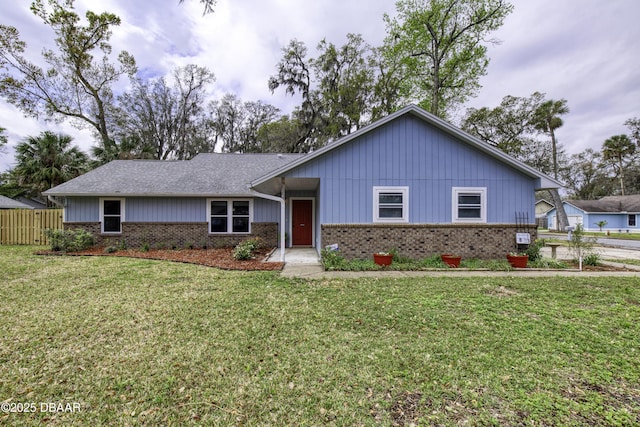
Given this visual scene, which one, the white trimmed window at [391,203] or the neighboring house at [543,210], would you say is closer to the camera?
the white trimmed window at [391,203]

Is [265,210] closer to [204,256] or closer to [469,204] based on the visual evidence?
[204,256]

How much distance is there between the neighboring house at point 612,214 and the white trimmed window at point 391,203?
118ft

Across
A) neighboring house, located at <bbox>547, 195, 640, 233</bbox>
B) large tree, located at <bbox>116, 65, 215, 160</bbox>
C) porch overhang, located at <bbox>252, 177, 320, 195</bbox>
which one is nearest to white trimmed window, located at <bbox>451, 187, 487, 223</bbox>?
porch overhang, located at <bbox>252, 177, 320, 195</bbox>

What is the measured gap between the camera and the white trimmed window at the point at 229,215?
41.1ft

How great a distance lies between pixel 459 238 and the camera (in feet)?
30.4

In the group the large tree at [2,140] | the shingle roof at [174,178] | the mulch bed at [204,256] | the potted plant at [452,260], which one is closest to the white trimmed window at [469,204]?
the potted plant at [452,260]

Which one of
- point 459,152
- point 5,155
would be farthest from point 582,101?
point 5,155

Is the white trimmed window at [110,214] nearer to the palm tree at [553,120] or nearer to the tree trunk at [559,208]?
the palm tree at [553,120]

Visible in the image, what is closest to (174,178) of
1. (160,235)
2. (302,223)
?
(160,235)

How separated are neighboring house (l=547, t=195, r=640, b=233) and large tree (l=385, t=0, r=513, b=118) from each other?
25013 millimetres

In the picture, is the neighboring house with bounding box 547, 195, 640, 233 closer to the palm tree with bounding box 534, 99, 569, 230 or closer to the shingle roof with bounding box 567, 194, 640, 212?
the shingle roof with bounding box 567, 194, 640, 212

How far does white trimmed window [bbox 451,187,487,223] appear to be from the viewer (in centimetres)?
934

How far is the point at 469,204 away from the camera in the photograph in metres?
9.40

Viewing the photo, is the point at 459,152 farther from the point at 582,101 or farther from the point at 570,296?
the point at 582,101
